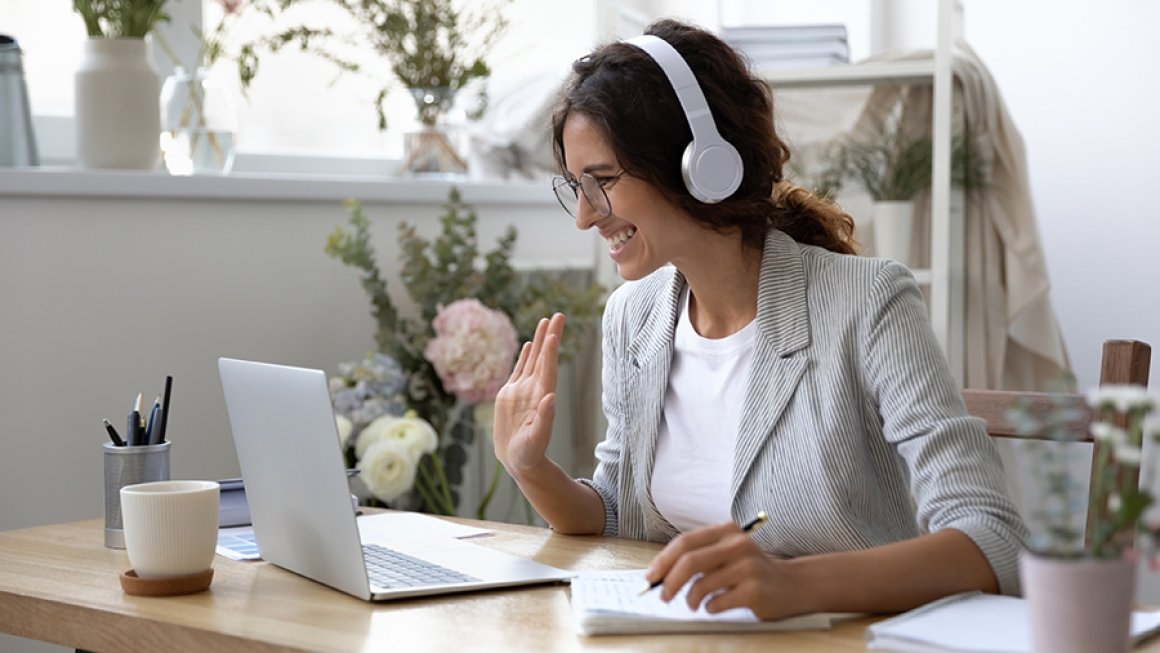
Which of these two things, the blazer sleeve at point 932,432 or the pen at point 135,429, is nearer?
the blazer sleeve at point 932,432

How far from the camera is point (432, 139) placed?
309 centimetres

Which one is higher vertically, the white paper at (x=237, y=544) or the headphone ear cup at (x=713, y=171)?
the headphone ear cup at (x=713, y=171)

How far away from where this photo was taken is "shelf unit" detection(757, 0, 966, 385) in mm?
2738

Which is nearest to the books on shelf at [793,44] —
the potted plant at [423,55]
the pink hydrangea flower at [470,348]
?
the potted plant at [423,55]

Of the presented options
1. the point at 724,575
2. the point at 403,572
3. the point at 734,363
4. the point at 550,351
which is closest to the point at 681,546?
the point at 724,575

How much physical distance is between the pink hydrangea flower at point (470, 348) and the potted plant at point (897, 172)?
798 millimetres

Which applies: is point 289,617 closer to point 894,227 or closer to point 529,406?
point 529,406

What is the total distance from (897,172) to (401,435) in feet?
3.78

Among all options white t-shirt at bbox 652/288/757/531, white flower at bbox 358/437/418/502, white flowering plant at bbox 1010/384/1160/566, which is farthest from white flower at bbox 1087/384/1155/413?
white flower at bbox 358/437/418/502

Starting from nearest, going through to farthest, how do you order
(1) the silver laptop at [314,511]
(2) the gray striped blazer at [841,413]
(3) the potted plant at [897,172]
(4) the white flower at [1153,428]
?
1. (4) the white flower at [1153,428]
2. (1) the silver laptop at [314,511]
3. (2) the gray striped blazer at [841,413]
4. (3) the potted plant at [897,172]

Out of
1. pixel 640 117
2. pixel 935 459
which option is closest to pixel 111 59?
pixel 640 117

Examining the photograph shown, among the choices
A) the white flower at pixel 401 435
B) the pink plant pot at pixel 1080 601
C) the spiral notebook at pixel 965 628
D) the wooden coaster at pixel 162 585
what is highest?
the pink plant pot at pixel 1080 601

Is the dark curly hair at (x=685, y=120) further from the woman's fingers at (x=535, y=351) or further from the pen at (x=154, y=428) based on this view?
the pen at (x=154, y=428)

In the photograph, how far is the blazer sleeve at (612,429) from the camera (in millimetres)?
1860
